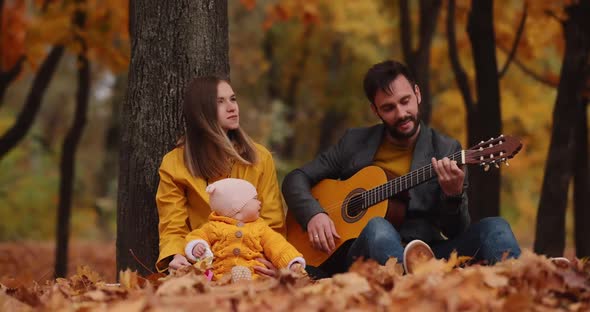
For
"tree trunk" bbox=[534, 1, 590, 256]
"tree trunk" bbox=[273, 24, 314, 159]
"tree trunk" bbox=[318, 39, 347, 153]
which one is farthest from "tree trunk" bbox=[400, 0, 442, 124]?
"tree trunk" bbox=[318, 39, 347, 153]

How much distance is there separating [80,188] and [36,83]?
11.8m

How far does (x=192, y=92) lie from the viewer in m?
5.14

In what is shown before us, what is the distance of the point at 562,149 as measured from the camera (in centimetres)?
750

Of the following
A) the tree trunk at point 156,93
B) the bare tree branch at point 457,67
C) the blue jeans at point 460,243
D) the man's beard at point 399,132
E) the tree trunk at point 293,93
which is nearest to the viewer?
the blue jeans at point 460,243

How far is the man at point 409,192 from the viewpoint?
458 cm

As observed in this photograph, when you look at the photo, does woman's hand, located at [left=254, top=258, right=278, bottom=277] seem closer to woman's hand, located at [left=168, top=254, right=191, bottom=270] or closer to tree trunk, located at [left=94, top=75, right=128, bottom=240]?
woman's hand, located at [left=168, top=254, right=191, bottom=270]

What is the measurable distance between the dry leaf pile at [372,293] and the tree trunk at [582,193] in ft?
17.8

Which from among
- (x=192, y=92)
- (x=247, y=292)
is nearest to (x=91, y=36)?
(x=192, y=92)

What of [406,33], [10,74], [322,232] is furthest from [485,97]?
[10,74]

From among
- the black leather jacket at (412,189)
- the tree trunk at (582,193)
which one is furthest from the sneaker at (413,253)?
the tree trunk at (582,193)

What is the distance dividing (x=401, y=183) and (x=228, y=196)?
95 cm

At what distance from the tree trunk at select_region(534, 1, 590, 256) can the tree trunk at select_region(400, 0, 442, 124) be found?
149 centimetres

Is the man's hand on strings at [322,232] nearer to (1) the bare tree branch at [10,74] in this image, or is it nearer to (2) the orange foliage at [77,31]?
(2) the orange foliage at [77,31]

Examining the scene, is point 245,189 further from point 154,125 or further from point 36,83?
point 36,83
